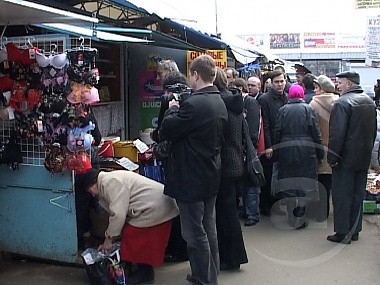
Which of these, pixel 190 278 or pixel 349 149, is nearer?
pixel 190 278

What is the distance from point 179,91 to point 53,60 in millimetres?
1107

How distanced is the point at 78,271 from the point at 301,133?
10.1ft

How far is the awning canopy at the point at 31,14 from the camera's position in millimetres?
3574

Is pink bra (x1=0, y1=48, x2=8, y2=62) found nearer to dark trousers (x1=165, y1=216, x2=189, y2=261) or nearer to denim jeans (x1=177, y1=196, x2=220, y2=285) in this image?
denim jeans (x1=177, y1=196, x2=220, y2=285)

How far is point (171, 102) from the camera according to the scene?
4.39 metres

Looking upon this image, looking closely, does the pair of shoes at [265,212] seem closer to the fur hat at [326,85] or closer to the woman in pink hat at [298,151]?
the woman in pink hat at [298,151]

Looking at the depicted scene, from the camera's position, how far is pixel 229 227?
15.8ft

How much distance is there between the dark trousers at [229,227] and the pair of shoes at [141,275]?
2.39 ft

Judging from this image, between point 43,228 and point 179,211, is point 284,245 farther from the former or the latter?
point 43,228

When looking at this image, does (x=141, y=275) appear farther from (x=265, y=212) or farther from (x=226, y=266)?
(x=265, y=212)

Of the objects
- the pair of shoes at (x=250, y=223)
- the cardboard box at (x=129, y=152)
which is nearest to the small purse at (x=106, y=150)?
the cardboard box at (x=129, y=152)

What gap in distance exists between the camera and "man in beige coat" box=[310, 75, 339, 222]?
6.70 m

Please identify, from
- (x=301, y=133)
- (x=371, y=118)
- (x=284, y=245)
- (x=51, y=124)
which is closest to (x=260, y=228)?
(x=284, y=245)

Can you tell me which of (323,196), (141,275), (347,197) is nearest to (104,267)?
(141,275)
